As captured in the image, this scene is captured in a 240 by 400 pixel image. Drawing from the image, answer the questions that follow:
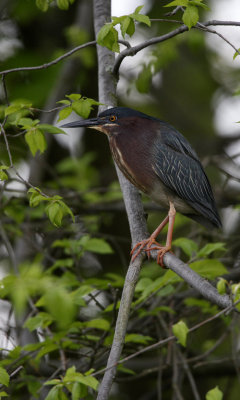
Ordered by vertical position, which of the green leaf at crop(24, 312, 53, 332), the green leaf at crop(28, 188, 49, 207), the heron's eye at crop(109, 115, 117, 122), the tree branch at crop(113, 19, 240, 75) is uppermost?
the tree branch at crop(113, 19, 240, 75)

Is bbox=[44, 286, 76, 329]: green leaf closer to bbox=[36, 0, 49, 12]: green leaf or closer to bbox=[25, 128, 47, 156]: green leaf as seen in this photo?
bbox=[25, 128, 47, 156]: green leaf

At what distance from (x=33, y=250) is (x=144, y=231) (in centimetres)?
152

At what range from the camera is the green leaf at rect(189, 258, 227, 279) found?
294 cm

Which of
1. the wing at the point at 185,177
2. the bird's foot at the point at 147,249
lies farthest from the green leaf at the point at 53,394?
the wing at the point at 185,177

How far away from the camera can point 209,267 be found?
296 centimetres

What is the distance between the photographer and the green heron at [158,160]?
3559 mm

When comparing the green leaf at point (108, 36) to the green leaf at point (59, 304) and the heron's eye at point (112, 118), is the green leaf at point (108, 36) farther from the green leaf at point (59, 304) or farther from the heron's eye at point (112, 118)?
the green leaf at point (59, 304)

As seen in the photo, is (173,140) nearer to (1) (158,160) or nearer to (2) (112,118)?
(1) (158,160)

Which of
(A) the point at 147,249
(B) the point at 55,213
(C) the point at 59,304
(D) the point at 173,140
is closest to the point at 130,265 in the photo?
(A) the point at 147,249

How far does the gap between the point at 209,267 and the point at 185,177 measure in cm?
92

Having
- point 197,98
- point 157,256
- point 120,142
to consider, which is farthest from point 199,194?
point 197,98

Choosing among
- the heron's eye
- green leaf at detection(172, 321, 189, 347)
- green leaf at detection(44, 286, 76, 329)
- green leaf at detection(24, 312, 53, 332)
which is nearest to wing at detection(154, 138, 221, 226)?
the heron's eye

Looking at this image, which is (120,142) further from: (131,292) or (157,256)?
(131,292)

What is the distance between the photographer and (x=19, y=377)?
132 inches
